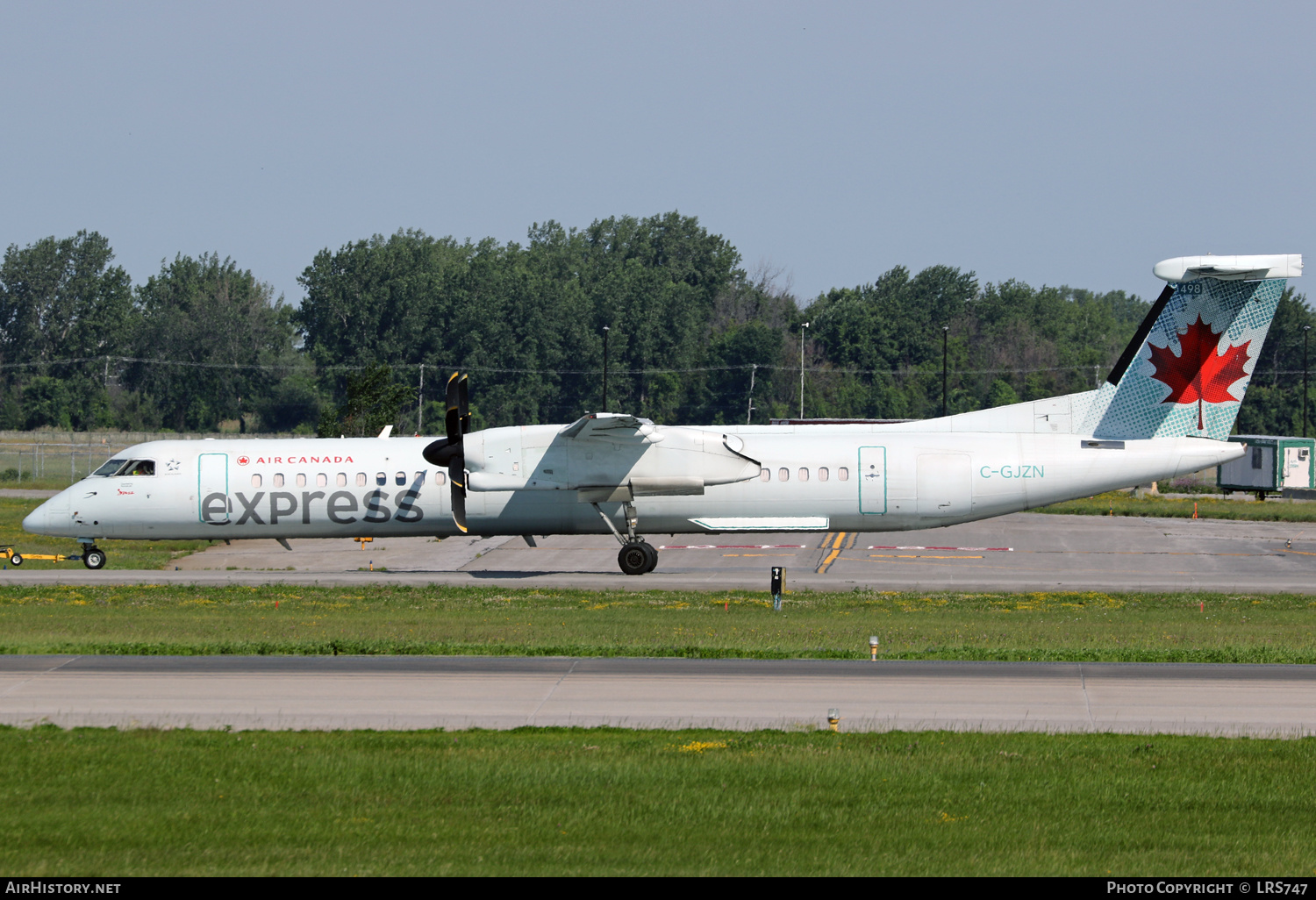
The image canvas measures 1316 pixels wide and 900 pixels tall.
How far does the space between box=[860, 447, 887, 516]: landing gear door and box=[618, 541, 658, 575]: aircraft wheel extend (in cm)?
549

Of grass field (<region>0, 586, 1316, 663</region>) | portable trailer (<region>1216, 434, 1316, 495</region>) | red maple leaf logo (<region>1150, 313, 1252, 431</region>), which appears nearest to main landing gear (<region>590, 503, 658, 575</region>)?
grass field (<region>0, 586, 1316, 663</region>)

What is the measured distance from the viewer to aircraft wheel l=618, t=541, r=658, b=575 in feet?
103

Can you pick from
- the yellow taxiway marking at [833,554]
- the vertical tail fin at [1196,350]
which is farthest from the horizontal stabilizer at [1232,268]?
the yellow taxiway marking at [833,554]

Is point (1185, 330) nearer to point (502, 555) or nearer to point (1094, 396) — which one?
point (1094, 396)

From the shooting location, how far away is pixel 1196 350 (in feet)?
100

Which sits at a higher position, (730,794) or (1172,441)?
(1172,441)

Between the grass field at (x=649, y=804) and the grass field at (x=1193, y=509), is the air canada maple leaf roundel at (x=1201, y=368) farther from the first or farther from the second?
the grass field at (x=1193, y=509)

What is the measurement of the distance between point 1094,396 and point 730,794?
2300 cm

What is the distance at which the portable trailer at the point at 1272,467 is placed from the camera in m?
59.7

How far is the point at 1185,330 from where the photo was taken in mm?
30547

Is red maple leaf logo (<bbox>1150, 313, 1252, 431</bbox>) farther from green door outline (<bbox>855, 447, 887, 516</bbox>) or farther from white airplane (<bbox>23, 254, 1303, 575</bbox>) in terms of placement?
green door outline (<bbox>855, 447, 887, 516</bbox>)

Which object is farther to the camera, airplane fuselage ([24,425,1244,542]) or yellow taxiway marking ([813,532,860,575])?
yellow taxiway marking ([813,532,860,575])

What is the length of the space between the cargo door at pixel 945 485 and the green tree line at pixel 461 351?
221 feet
